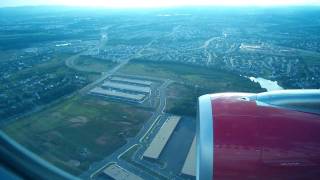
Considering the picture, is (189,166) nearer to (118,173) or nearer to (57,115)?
(118,173)

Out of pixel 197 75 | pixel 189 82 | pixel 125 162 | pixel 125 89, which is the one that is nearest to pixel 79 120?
pixel 125 162

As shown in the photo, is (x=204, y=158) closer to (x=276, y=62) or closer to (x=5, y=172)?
(x=5, y=172)

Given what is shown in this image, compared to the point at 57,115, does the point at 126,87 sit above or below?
above

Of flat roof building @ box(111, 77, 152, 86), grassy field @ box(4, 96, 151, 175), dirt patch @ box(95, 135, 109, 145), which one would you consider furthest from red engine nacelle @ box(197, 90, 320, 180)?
flat roof building @ box(111, 77, 152, 86)

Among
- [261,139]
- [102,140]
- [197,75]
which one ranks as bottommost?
[102,140]

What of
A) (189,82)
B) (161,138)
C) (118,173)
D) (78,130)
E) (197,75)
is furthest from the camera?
(197,75)

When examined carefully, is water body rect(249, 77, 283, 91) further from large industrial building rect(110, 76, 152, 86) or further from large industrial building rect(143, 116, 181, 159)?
large industrial building rect(143, 116, 181, 159)
